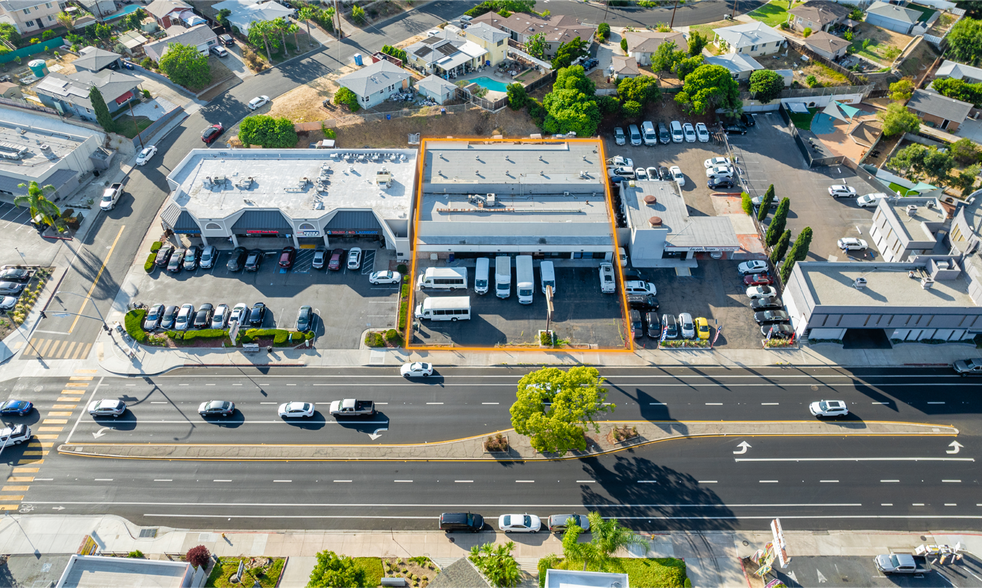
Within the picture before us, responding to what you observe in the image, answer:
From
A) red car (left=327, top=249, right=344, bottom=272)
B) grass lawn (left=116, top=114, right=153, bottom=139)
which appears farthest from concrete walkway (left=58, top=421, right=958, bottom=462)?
grass lawn (left=116, top=114, right=153, bottom=139)

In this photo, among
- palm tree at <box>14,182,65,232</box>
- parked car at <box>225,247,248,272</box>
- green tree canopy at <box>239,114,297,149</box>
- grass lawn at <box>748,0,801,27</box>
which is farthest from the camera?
grass lawn at <box>748,0,801,27</box>

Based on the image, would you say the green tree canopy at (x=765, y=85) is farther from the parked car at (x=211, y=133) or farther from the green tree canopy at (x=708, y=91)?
the parked car at (x=211, y=133)

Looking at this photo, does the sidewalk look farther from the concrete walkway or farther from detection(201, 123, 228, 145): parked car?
detection(201, 123, 228, 145): parked car

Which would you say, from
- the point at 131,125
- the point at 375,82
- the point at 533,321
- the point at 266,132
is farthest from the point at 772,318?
the point at 131,125

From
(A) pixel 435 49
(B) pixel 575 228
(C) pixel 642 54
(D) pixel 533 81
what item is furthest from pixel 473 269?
(C) pixel 642 54

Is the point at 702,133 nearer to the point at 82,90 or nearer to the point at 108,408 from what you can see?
the point at 108,408

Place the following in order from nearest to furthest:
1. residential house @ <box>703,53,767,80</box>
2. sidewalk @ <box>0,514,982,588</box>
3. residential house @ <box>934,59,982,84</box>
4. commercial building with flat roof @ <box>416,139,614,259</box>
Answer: sidewalk @ <box>0,514,982,588</box> → commercial building with flat roof @ <box>416,139,614,259</box> → residential house @ <box>934,59,982,84</box> → residential house @ <box>703,53,767,80</box>
